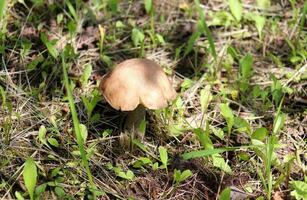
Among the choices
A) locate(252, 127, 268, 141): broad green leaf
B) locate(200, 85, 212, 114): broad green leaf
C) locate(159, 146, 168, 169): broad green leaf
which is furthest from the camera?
locate(200, 85, 212, 114): broad green leaf

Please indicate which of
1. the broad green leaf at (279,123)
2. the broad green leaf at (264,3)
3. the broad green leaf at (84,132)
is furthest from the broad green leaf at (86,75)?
the broad green leaf at (264,3)

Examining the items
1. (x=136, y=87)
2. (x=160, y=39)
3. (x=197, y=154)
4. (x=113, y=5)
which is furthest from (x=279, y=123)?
(x=113, y=5)

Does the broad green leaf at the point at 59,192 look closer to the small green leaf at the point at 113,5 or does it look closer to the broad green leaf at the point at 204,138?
the broad green leaf at the point at 204,138

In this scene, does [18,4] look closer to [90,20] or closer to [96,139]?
[90,20]

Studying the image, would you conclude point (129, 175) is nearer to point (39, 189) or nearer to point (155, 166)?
point (155, 166)

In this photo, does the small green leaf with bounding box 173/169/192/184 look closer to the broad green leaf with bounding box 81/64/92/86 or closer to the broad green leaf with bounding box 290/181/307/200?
the broad green leaf with bounding box 290/181/307/200

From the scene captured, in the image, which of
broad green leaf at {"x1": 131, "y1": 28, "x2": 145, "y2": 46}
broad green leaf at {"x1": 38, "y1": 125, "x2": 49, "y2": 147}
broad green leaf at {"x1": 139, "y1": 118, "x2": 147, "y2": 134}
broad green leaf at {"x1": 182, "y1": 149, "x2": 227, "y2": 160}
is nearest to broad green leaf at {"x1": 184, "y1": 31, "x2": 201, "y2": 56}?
broad green leaf at {"x1": 131, "y1": 28, "x2": 145, "y2": 46}
